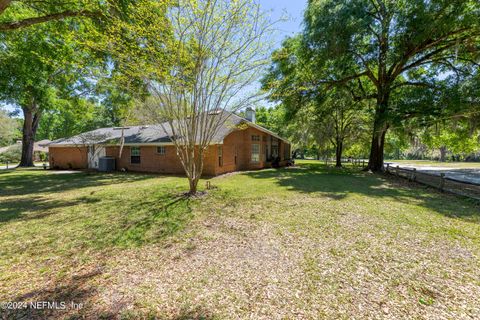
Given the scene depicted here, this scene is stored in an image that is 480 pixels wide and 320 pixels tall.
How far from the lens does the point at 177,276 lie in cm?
316

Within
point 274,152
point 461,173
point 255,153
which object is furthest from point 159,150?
point 461,173

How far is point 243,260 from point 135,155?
15.3m

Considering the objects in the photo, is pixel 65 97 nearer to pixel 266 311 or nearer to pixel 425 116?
pixel 266 311

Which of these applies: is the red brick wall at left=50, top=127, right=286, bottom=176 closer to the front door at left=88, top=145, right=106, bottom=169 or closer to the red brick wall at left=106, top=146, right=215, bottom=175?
the red brick wall at left=106, top=146, right=215, bottom=175

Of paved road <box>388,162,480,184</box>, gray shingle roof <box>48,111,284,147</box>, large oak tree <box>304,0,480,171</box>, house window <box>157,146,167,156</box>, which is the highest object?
large oak tree <box>304,0,480,171</box>

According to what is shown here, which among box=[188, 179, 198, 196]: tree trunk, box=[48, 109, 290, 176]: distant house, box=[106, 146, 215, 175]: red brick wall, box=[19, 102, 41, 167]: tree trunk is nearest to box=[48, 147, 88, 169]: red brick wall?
box=[48, 109, 290, 176]: distant house

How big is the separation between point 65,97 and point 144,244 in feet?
58.5

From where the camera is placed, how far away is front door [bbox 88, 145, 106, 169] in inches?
667

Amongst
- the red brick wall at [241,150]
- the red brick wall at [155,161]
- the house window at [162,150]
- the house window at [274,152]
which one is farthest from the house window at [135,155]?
the house window at [274,152]

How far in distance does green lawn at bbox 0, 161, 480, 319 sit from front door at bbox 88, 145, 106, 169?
11221mm

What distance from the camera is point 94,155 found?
1686cm

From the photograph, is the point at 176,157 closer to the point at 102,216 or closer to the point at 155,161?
the point at 155,161

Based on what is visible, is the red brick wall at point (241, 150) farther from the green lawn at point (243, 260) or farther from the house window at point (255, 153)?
the green lawn at point (243, 260)

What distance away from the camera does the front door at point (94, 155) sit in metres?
16.9
